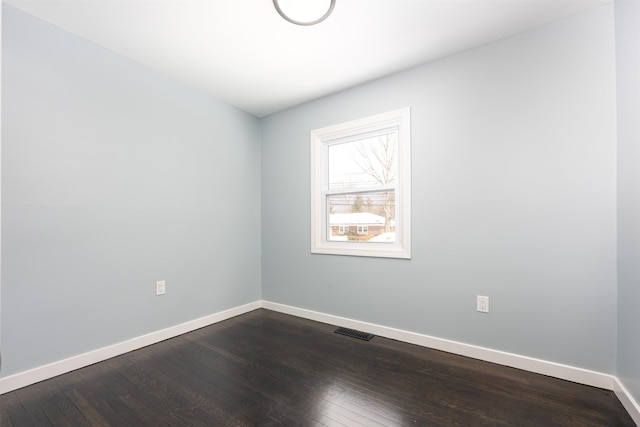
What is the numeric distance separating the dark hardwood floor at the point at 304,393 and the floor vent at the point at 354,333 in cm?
19

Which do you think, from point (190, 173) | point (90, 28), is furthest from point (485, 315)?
point (90, 28)

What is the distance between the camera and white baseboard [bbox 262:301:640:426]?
1859mm

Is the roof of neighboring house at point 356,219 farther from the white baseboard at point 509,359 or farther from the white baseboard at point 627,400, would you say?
the white baseboard at point 627,400

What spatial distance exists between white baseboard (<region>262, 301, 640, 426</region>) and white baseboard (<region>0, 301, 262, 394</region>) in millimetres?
1227

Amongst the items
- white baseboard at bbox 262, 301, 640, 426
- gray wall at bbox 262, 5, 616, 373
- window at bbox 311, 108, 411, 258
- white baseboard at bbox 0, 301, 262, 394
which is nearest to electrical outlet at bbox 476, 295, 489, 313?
gray wall at bbox 262, 5, 616, 373

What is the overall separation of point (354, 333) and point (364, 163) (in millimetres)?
1628

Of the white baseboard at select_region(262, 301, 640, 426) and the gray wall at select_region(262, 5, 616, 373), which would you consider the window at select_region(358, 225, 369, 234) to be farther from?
the white baseboard at select_region(262, 301, 640, 426)

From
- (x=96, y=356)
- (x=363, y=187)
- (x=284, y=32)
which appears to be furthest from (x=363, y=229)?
(x=96, y=356)

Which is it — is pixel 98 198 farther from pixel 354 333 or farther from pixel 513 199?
pixel 513 199

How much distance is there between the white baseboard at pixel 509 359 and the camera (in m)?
1.86

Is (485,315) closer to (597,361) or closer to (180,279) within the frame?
(597,361)

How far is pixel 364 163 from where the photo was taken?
10.2 feet

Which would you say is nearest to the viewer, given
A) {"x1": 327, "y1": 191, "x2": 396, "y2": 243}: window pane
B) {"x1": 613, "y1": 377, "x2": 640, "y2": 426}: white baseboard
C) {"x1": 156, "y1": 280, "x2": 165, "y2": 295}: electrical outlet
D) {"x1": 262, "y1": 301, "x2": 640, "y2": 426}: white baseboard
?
{"x1": 613, "y1": 377, "x2": 640, "y2": 426}: white baseboard

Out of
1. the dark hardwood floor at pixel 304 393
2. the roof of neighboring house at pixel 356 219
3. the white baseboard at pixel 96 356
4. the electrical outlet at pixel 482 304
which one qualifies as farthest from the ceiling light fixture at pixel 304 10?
the white baseboard at pixel 96 356
